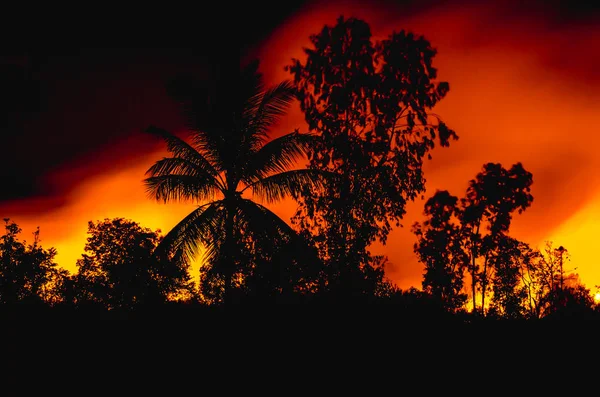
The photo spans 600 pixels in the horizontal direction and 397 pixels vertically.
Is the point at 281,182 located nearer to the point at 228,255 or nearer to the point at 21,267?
the point at 228,255

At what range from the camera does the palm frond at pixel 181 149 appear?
15594mm

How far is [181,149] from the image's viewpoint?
15.6m

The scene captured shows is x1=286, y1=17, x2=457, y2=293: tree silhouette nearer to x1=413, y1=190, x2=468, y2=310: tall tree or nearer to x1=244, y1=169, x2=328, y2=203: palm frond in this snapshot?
x1=244, y1=169, x2=328, y2=203: palm frond

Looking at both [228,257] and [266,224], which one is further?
[266,224]

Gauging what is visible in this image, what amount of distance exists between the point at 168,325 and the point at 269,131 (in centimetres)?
835

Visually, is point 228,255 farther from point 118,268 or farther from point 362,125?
point 118,268

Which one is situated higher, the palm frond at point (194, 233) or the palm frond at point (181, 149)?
the palm frond at point (181, 149)

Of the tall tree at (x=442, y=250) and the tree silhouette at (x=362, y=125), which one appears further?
the tall tree at (x=442, y=250)

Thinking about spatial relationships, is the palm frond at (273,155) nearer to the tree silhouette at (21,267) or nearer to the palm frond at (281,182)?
the palm frond at (281,182)

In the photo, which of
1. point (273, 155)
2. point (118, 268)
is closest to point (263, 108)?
point (273, 155)

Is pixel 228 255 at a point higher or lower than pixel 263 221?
lower

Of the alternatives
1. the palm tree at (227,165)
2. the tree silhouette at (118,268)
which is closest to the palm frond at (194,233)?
the palm tree at (227,165)

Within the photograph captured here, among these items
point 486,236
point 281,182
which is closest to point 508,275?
point 486,236

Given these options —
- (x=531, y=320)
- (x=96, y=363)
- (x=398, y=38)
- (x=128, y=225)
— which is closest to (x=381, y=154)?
(x=398, y=38)
